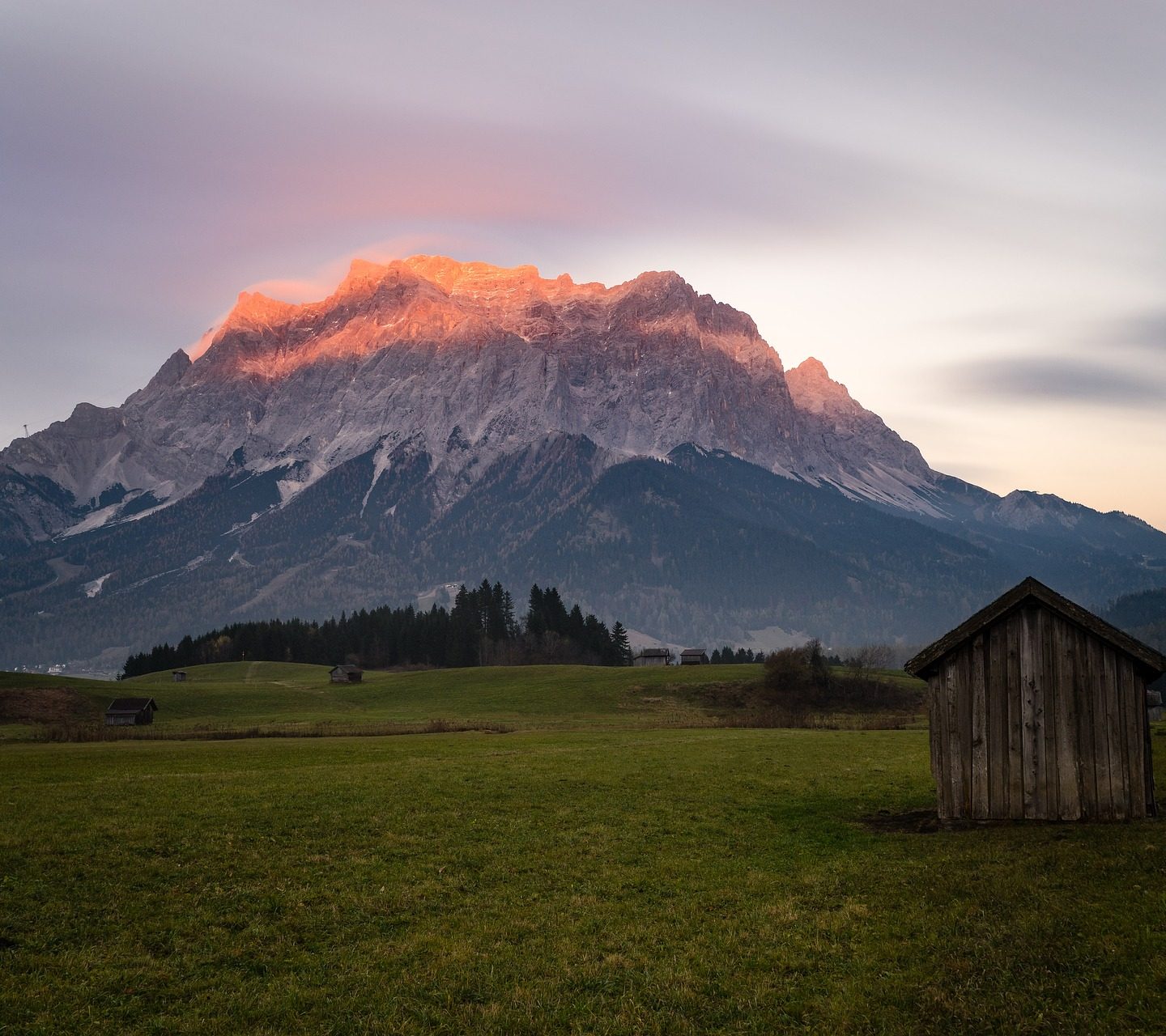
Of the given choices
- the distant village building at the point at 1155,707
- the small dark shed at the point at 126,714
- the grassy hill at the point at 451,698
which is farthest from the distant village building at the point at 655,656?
the small dark shed at the point at 126,714

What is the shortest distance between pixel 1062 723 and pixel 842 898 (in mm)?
8009

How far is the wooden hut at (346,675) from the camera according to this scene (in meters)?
146

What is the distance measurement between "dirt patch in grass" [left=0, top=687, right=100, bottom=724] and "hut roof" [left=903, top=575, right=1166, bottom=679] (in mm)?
89248

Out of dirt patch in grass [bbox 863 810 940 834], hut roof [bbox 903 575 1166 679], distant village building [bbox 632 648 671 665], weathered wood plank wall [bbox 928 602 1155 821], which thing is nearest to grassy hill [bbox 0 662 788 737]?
dirt patch in grass [bbox 863 810 940 834]

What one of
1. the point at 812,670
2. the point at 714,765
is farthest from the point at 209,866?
the point at 812,670

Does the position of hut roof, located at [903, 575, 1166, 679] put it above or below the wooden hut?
above

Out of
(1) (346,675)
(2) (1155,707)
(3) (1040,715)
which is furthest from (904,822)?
(1) (346,675)

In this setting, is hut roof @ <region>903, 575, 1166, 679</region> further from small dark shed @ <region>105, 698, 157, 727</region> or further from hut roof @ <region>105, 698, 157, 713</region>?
hut roof @ <region>105, 698, 157, 713</region>

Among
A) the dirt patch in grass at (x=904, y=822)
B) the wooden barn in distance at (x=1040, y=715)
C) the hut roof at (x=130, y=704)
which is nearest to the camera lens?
the wooden barn in distance at (x=1040, y=715)

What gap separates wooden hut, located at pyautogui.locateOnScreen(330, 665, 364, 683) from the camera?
146 metres

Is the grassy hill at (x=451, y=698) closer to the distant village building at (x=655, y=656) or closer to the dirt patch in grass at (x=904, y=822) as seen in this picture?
the dirt patch in grass at (x=904, y=822)

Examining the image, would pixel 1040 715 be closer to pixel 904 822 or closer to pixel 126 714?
pixel 904 822

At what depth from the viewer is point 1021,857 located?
21.6m

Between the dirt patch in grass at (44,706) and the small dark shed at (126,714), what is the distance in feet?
17.4
